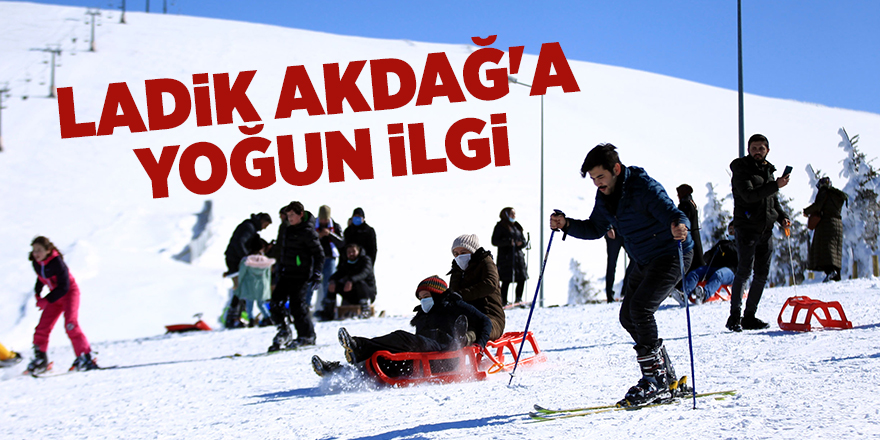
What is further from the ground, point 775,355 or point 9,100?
point 9,100

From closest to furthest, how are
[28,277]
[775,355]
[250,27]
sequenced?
[775,355], [28,277], [250,27]

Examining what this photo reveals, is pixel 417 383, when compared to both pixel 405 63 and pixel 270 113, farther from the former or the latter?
pixel 405 63

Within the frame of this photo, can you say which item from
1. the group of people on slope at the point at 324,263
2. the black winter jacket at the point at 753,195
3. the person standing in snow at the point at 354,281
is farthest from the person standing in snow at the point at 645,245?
the person standing in snow at the point at 354,281

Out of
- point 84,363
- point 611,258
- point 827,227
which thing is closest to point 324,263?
point 84,363

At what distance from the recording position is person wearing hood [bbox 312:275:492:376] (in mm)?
5680

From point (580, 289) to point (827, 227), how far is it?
9755mm

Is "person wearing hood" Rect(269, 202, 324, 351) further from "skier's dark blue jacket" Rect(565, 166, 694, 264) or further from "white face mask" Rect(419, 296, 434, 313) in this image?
"skier's dark blue jacket" Rect(565, 166, 694, 264)

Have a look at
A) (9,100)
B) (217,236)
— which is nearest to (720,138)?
(217,236)

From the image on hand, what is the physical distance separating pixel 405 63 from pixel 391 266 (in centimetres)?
3389

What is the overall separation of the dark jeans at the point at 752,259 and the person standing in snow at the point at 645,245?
9.34 feet

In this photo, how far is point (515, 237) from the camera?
12.4m

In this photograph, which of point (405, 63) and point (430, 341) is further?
point (405, 63)

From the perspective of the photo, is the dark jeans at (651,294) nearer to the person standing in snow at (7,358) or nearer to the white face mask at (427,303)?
the white face mask at (427,303)

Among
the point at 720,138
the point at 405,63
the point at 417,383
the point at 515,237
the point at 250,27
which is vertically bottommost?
the point at 417,383
